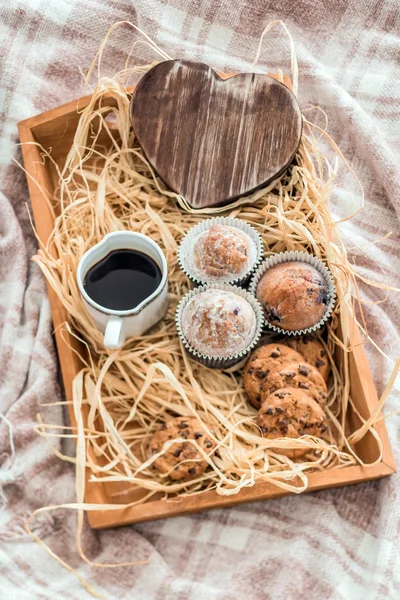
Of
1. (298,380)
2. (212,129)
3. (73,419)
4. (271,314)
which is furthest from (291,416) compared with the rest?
(212,129)

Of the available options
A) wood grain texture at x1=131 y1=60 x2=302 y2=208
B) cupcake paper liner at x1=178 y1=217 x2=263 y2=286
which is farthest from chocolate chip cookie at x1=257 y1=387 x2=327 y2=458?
wood grain texture at x1=131 y1=60 x2=302 y2=208

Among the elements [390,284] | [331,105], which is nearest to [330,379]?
[390,284]

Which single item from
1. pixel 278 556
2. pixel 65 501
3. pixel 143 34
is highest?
pixel 143 34

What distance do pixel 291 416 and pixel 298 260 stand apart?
332 mm

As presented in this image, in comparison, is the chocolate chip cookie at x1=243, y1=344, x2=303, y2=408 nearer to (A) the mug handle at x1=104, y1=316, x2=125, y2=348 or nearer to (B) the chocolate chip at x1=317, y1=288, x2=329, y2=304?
(B) the chocolate chip at x1=317, y1=288, x2=329, y2=304

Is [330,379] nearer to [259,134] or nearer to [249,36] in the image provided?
[259,134]

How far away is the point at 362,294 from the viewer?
5.33 feet

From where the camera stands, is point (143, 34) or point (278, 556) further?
point (143, 34)

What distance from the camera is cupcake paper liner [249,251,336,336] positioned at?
54.8 inches

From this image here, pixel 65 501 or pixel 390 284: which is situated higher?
pixel 390 284

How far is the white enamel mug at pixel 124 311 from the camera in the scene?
1.33 m

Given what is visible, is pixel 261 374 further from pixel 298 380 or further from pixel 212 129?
pixel 212 129

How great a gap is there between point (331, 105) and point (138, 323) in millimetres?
798

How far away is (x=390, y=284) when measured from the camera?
1.65m
